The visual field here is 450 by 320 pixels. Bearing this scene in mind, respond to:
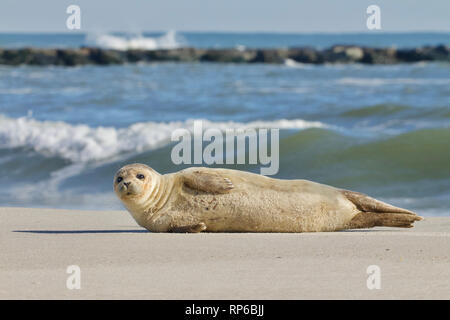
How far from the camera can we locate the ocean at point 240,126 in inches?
447

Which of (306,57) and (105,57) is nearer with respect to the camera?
(105,57)

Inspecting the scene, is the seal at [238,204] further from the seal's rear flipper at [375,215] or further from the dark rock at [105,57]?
the dark rock at [105,57]

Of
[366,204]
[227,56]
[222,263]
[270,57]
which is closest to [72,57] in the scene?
[227,56]

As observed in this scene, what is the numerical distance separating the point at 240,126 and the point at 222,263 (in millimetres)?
10581

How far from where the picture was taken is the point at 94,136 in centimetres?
1473

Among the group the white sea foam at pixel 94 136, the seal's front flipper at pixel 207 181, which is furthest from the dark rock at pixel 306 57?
the seal's front flipper at pixel 207 181

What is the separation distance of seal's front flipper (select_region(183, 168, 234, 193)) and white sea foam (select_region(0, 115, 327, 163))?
6.61 metres

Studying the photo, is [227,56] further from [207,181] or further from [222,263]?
[222,263]

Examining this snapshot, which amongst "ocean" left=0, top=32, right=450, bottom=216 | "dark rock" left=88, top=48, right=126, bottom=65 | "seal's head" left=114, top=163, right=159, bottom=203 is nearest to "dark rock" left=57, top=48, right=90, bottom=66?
"dark rock" left=88, top=48, right=126, bottom=65

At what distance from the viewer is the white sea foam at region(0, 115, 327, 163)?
45.9 feet

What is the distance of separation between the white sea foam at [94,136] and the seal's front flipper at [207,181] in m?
6.61

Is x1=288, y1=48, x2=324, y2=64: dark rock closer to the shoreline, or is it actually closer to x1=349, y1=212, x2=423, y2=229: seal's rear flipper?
the shoreline

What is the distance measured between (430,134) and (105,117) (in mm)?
6874
